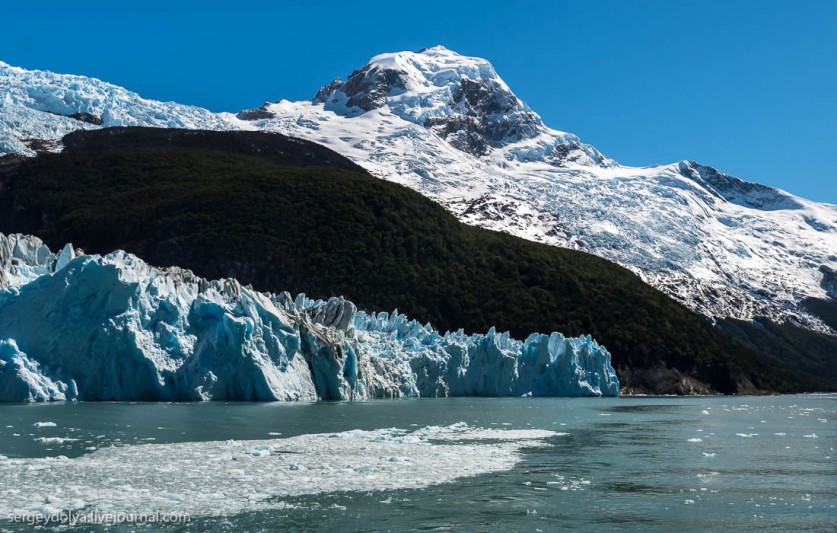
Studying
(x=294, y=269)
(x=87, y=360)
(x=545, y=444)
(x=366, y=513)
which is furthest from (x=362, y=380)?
(x=294, y=269)

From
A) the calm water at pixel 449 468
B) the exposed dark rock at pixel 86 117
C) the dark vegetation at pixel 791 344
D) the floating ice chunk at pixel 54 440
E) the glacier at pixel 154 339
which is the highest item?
the exposed dark rock at pixel 86 117

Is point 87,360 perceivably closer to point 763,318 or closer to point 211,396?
point 211,396

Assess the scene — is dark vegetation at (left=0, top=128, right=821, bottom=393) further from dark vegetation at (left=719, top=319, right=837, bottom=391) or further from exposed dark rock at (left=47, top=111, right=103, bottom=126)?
exposed dark rock at (left=47, top=111, right=103, bottom=126)

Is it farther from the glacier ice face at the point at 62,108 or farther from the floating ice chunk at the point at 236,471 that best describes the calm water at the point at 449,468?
the glacier ice face at the point at 62,108

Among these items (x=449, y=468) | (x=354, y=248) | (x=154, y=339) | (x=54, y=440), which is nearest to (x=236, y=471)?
(x=449, y=468)

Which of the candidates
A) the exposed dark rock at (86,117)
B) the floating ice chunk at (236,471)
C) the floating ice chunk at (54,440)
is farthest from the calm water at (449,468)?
the exposed dark rock at (86,117)

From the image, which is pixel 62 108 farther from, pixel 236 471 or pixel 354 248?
pixel 236 471

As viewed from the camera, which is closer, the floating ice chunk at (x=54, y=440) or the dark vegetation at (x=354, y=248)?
the floating ice chunk at (x=54, y=440)
